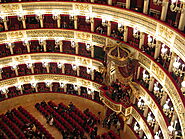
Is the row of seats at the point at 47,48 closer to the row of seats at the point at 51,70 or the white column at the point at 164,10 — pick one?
the row of seats at the point at 51,70

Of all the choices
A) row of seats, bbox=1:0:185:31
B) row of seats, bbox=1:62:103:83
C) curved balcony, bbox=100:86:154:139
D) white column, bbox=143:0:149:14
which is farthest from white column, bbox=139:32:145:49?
row of seats, bbox=1:62:103:83

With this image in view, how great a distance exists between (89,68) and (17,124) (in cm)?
1146

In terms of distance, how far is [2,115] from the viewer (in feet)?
109

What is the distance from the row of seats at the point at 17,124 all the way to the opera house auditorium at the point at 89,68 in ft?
0.39

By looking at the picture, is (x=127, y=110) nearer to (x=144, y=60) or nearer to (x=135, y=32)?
(x=144, y=60)

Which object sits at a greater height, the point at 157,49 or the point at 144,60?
the point at 157,49

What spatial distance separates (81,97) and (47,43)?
348 inches

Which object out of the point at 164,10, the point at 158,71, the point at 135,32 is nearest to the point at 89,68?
the point at 135,32

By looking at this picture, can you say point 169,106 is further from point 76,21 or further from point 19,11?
point 19,11

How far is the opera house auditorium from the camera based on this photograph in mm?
23797

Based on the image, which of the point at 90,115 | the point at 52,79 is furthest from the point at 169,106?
the point at 52,79

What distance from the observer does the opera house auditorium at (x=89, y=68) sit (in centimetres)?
2380

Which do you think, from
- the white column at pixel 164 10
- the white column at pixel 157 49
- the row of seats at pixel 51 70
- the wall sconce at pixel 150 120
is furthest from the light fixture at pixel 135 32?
the row of seats at pixel 51 70

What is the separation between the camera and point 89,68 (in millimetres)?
34469
